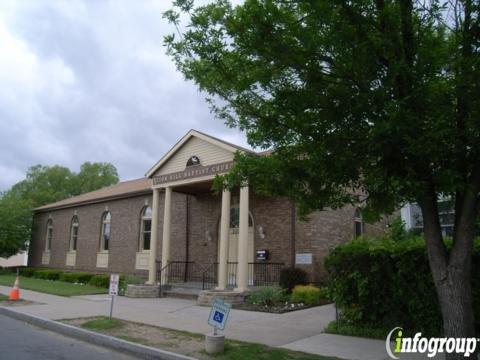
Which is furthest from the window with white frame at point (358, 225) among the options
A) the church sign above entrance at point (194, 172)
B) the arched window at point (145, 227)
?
the arched window at point (145, 227)

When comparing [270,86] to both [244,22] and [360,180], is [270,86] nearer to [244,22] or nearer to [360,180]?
[244,22]

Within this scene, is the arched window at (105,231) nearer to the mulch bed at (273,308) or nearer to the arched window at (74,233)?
the arched window at (74,233)

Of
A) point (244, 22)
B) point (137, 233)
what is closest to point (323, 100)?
point (244, 22)

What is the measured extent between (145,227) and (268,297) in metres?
11.4

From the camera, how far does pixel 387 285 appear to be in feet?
32.2

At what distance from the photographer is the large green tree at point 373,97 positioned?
5.71 metres

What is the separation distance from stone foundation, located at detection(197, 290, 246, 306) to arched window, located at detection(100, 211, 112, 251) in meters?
12.7

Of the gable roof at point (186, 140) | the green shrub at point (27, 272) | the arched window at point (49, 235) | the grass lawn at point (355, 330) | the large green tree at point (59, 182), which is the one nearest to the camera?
the grass lawn at point (355, 330)

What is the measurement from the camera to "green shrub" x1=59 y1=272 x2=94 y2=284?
935 inches

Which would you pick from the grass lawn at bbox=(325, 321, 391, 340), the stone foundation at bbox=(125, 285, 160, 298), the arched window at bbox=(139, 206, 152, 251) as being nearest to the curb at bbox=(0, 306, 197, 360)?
the grass lawn at bbox=(325, 321, 391, 340)

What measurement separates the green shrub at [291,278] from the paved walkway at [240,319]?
5.59 ft

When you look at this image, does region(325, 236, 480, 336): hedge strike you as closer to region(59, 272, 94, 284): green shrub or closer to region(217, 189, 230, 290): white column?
region(217, 189, 230, 290): white column

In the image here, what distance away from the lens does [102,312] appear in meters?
13.3

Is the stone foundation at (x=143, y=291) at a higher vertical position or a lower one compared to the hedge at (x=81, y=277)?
lower
